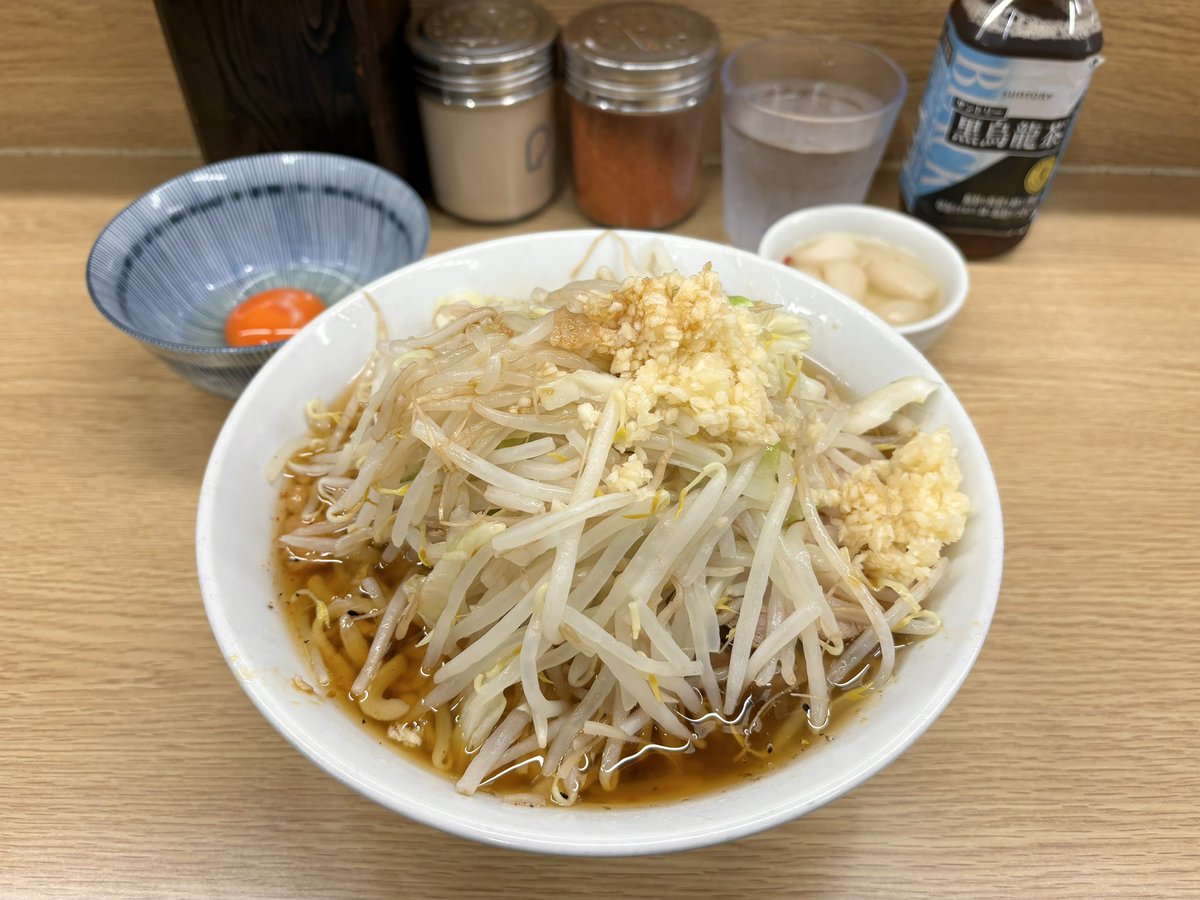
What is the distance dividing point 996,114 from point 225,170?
6.17ft

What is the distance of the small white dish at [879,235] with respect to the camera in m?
1.90

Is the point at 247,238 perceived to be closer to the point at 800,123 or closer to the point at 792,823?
the point at 800,123

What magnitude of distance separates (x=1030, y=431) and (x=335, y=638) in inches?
60.1

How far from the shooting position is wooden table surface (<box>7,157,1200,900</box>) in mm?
1193

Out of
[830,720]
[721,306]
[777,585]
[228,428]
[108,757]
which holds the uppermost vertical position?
[721,306]

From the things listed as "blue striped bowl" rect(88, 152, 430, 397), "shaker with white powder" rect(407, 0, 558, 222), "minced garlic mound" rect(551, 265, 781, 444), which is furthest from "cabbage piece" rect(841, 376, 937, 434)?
"shaker with white powder" rect(407, 0, 558, 222)

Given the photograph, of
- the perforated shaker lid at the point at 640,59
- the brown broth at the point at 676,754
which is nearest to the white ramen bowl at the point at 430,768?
the brown broth at the point at 676,754

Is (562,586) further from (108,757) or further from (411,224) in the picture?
(411,224)

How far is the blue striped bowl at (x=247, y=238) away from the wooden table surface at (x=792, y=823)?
18 cm

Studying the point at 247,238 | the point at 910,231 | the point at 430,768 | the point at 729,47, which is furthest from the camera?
the point at 729,47

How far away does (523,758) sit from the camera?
1.13 metres

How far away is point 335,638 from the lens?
1259mm

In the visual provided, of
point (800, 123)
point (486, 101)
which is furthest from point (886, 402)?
point (486, 101)

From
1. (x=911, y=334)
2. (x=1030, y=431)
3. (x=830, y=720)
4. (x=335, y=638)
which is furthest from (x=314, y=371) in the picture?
(x=1030, y=431)
